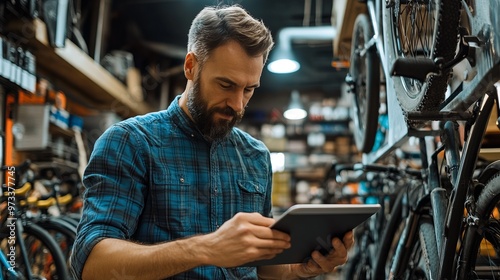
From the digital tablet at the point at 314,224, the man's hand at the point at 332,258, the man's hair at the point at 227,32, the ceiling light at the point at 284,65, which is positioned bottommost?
the man's hand at the point at 332,258

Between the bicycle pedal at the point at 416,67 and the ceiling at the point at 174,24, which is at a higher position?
the ceiling at the point at 174,24

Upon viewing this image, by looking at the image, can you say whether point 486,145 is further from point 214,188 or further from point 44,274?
point 44,274

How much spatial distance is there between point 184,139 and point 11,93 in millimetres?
2686

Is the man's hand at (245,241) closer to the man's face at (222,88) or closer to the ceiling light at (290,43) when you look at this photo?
the man's face at (222,88)

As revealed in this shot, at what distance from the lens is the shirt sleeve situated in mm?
1173

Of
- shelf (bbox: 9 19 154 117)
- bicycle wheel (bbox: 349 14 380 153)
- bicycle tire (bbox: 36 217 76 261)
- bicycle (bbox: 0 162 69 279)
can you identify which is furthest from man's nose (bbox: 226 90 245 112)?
shelf (bbox: 9 19 154 117)

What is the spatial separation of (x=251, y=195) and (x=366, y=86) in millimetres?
1062

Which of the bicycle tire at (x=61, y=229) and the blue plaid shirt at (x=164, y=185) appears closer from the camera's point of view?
the blue plaid shirt at (x=164, y=185)

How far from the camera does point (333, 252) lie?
3.79 ft

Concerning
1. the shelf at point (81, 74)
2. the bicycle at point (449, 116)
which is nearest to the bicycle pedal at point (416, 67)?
the bicycle at point (449, 116)

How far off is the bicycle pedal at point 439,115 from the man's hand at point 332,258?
326mm

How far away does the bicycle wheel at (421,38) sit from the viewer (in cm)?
108

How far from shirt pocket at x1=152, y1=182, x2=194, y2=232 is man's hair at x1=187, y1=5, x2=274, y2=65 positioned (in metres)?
0.35

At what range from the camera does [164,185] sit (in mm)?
1317
